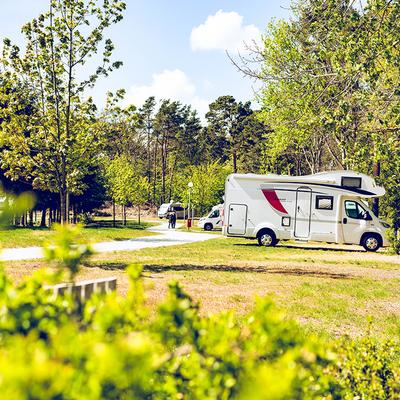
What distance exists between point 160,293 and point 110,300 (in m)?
8.26

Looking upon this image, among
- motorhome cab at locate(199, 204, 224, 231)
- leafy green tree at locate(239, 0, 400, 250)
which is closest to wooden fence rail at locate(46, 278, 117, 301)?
leafy green tree at locate(239, 0, 400, 250)

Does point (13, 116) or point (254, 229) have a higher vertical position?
point (13, 116)

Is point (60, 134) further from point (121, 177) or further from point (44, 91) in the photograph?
point (121, 177)

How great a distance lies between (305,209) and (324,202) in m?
0.91

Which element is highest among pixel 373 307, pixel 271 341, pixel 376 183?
pixel 376 183

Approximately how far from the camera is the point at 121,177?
39.4 m

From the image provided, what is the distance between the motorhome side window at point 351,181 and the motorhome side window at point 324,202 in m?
0.95

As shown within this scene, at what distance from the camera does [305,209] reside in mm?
24188

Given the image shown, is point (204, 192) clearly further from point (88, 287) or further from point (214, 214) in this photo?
point (88, 287)

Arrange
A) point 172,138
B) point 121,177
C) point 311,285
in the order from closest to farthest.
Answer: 1. point 311,285
2. point 121,177
3. point 172,138

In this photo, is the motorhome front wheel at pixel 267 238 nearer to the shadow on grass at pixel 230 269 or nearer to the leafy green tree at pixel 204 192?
the shadow on grass at pixel 230 269

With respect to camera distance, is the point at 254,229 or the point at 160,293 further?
the point at 254,229

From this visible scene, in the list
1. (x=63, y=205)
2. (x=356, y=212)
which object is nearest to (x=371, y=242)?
(x=356, y=212)

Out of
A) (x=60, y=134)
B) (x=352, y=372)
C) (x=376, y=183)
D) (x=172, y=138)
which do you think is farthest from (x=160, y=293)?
(x=172, y=138)
